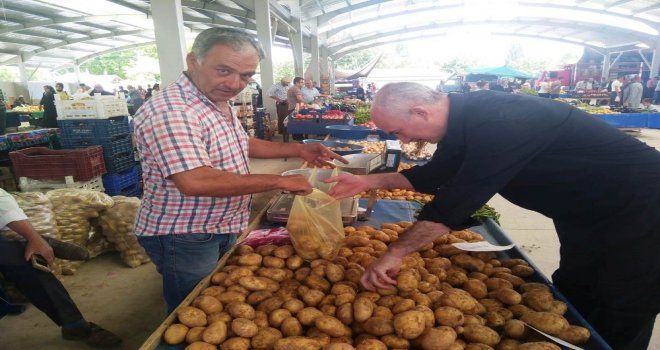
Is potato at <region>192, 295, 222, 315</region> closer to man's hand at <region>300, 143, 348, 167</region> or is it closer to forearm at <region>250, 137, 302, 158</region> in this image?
forearm at <region>250, 137, 302, 158</region>

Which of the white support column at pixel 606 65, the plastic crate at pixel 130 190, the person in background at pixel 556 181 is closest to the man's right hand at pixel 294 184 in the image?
the person in background at pixel 556 181

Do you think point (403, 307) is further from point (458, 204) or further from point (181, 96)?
point (181, 96)

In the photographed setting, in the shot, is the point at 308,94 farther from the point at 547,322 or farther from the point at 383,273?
the point at 547,322

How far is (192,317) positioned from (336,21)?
22.8m

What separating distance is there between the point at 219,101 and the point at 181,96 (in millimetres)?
184

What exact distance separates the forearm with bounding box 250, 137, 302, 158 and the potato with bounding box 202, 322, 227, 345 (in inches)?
44.6

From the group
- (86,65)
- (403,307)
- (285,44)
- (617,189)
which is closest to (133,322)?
(403,307)

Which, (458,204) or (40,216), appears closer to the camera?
(458,204)

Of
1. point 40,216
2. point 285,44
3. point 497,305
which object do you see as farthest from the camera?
point 285,44

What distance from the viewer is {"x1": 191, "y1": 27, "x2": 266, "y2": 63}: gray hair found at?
153cm

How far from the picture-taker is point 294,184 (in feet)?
5.27

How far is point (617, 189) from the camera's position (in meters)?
1.56

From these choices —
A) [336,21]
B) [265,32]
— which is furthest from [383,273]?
[336,21]

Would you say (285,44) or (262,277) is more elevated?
(285,44)
